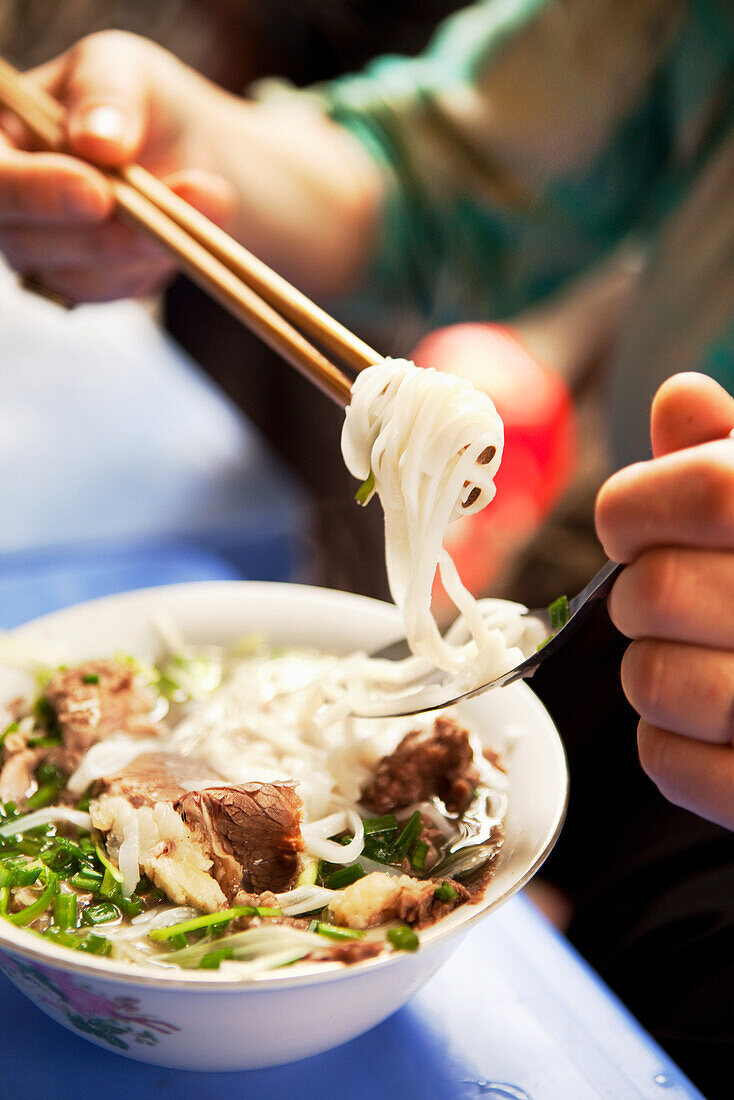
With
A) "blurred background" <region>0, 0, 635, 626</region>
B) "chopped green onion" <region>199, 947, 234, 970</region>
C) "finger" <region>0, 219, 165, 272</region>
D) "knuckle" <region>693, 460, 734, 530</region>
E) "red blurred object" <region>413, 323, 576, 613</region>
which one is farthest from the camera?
"red blurred object" <region>413, 323, 576, 613</region>

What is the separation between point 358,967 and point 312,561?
158 cm

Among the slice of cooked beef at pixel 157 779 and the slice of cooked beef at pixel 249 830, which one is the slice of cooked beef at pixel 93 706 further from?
the slice of cooked beef at pixel 249 830

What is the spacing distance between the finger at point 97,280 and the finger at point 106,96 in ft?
0.80

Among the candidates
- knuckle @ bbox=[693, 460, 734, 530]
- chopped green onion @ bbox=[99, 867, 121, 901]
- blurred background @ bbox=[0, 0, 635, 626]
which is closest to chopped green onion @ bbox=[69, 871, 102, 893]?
chopped green onion @ bbox=[99, 867, 121, 901]

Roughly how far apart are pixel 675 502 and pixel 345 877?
542 mm

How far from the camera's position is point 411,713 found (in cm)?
111

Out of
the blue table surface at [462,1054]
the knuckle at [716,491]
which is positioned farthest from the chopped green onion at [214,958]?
the knuckle at [716,491]

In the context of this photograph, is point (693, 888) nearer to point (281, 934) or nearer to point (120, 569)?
point (281, 934)

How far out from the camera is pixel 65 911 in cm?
93

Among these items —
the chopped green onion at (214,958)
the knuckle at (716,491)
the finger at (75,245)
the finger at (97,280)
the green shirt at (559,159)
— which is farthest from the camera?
the green shirt at (559,159)

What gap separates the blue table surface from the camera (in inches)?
38.2

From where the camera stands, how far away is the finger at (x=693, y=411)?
31.7 inches

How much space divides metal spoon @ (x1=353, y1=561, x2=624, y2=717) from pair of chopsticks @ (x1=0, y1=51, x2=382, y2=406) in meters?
0.36

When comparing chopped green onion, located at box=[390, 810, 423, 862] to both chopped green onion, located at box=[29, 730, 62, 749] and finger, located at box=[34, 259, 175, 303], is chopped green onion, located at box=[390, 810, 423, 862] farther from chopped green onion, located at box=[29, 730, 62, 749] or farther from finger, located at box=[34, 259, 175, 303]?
finger, located at box=[34, 259, 175, 303]
